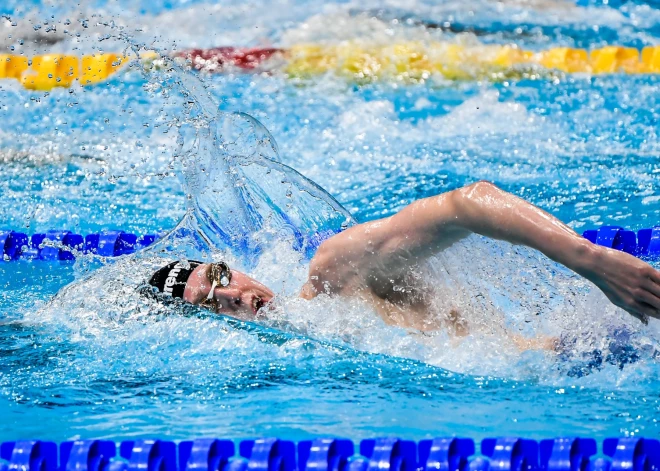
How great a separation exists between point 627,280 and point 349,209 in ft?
9.26

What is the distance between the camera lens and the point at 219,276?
2.89 meters

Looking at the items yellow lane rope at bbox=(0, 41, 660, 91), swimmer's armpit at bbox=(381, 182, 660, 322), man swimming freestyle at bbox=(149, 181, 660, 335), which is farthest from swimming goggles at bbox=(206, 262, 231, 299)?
yellow lane rope at bbox=(0, 41, 660, 91)

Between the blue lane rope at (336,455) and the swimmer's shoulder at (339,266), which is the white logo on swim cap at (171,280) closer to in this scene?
the swimmer's shoulder at (339,266)

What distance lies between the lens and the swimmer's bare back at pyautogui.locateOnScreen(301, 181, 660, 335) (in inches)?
76.4

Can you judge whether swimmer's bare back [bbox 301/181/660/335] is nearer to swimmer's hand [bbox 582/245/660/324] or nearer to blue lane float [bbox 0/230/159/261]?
swimmer's hand [bbox 582/245/660/324]

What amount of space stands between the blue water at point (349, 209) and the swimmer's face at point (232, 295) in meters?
0.06

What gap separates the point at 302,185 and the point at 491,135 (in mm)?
2431

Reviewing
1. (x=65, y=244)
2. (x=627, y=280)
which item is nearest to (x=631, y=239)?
(x=627, y=280)

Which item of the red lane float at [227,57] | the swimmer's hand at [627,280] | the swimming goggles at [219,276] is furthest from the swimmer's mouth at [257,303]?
the red lane float at [227,57]

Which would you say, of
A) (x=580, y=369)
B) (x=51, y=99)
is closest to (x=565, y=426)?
(x=580, y=369)

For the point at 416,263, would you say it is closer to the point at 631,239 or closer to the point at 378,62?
the point at 631,239

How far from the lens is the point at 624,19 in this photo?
7590 mm

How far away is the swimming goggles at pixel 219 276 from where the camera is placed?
2.88 m

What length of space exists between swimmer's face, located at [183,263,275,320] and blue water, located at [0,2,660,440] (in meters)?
0.06
